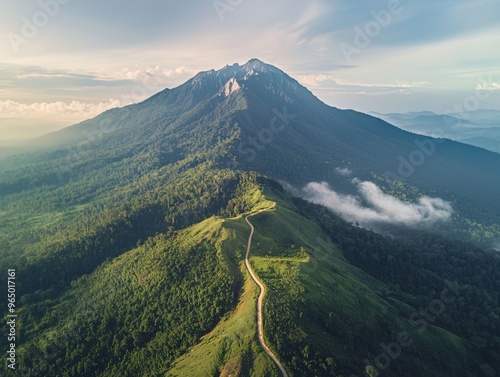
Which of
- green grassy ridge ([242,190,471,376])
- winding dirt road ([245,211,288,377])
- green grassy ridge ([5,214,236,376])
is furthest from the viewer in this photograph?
green grassy ridge ([5,214,236,376])

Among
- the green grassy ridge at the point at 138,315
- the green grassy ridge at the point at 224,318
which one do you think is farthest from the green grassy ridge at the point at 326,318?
the green grassy ridge at the point at 138,315

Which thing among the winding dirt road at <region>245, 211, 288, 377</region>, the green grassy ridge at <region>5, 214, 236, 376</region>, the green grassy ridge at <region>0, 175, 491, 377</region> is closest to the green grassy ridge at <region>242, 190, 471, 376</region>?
the green grassy ridge at <region>0, 175, 491, 377</region>

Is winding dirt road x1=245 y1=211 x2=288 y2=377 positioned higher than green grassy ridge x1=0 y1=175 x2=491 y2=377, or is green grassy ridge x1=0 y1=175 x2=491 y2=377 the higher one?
winding dirt road x1=245 y1=211 x2=288 y2=377

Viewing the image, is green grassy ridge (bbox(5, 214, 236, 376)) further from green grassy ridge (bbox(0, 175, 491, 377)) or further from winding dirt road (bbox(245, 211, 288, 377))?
winding dirt road (bbox(245, 211, 288, 377))

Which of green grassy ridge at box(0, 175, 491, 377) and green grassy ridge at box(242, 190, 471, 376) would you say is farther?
green grassy ridge at box(0, 175, 491, 377)

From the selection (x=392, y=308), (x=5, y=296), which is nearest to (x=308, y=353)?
(x=392, y=308)

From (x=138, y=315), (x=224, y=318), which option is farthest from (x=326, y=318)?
(x=138, y=315)

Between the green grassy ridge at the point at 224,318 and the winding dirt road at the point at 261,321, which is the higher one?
the winding dirt road at the point at 261,321

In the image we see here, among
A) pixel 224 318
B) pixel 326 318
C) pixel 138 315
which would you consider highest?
pixel 326 318

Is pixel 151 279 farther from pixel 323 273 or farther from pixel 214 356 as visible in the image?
pixel 323 273

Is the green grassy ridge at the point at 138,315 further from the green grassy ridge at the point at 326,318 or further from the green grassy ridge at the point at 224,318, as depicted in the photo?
the green grassy ridge at the point at 326,318

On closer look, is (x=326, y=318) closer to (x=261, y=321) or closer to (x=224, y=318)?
(x=261, y=321)

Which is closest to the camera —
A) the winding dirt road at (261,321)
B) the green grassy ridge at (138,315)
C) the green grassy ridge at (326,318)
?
the winding dirt road at (261,321)
